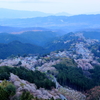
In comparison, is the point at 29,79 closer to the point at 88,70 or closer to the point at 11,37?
the point at 88,70

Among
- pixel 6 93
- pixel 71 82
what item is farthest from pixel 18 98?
pixel 71 82

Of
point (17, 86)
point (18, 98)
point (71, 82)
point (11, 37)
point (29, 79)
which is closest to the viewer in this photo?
point (18, 98)

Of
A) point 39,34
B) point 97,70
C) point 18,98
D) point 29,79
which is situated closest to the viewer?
point 18,98

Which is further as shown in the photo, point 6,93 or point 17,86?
point 17,86

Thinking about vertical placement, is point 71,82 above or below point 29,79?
below

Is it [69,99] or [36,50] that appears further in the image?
[36,50]

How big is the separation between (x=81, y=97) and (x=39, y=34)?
9724 centimetres

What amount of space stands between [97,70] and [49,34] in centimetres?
8967

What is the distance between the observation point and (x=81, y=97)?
16812 mm

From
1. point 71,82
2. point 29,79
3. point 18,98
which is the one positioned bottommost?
point 71,82

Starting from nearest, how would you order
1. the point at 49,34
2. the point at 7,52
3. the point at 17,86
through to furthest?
1. the point at 17,86
2. the point at 7,52
3. the point at 49,34

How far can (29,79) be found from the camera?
55.1ft

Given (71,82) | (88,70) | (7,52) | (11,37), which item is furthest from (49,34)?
(71,82)

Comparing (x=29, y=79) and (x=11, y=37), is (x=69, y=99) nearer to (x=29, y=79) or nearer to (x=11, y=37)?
(x=29, y=79)
